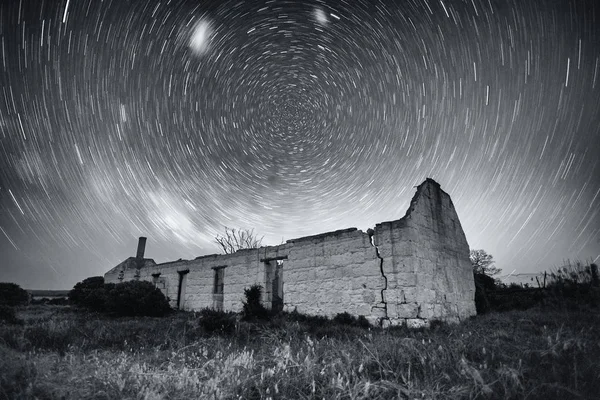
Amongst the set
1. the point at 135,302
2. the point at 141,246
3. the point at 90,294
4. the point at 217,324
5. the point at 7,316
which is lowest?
the point at 217,324

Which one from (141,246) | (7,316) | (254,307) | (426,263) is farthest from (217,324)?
(141,246)

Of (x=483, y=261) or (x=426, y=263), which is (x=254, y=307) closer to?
(x=426, y=263)

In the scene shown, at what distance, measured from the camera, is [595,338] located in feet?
15.3

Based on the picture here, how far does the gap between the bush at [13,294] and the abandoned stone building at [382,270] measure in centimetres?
1814

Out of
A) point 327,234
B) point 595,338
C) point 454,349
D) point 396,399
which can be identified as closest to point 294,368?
point 396,399

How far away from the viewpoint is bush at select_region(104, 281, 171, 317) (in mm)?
14938

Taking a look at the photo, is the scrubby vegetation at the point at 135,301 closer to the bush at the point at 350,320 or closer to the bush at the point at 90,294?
the bush at the point at 90,294

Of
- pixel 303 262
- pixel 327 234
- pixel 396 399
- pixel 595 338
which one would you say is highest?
pixel 327 234

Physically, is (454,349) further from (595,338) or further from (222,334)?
(222,334)

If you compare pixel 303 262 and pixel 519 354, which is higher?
pixel 303 262

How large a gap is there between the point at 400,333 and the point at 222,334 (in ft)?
15.3

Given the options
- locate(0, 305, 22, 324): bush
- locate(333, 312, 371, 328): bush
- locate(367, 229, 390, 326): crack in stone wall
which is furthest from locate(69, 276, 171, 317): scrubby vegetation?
locate(367, 229, 390, 326): crack in stone wall

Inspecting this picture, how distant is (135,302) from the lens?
14.9m

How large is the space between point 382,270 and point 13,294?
88.6 ft
